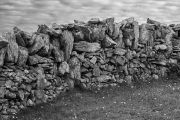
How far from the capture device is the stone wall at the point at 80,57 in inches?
639

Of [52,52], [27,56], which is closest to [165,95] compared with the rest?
[52,52]

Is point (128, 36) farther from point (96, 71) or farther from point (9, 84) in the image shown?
point (9, 84)

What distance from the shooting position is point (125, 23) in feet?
81.7

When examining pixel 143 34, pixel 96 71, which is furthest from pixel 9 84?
pixel 143 34

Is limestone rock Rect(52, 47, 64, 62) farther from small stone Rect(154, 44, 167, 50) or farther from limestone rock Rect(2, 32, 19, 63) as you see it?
small stone Rect(154, 44, 167, 50)

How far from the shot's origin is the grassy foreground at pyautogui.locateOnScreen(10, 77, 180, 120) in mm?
15453

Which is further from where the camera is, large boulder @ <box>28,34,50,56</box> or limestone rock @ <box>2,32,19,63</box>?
large boulder @ <box>28,34,50,56</box>

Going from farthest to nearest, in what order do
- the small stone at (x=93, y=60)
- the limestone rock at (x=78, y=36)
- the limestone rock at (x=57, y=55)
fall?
the small stone at (x=93, y=60), the limestone rock at (x=78, y=36), the limestone rock at (x=57, y=55)

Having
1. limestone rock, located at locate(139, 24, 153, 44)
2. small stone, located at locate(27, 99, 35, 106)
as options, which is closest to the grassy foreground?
A: small stone, located at locate(27, 99, 35, 106)

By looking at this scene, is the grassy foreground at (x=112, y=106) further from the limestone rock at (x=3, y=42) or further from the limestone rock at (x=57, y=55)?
the limestone rock at (x=3, y=42)

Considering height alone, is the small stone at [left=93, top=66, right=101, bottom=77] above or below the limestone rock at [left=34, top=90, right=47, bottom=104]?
above

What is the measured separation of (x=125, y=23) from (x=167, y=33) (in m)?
6.53

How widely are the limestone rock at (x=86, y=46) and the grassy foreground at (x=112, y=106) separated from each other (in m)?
3.34

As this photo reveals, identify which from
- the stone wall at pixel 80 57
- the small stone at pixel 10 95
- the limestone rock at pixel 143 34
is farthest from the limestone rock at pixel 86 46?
the small stone at pixel 10 95
